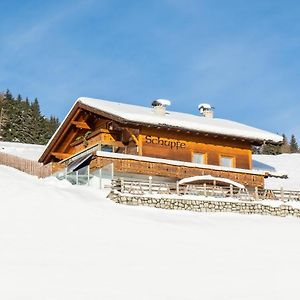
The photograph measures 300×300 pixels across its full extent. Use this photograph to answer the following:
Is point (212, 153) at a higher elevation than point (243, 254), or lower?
higher

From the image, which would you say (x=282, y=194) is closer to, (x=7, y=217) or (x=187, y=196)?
(x=187, y=196)

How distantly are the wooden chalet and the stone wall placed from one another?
2.71m

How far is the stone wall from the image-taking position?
2392cm

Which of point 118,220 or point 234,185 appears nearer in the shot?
point 118,220

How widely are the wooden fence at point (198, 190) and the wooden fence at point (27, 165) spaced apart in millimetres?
7304

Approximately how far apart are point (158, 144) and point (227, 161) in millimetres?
4538

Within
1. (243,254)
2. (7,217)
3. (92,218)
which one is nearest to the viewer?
(243,254)

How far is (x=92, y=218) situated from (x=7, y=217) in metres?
3.03

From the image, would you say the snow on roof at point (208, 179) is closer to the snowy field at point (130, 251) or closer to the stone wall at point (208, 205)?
the stone wall at point (208, 205)

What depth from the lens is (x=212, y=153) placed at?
29891 millimetres

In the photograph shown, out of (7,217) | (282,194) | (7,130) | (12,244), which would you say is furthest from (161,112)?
(7,130)

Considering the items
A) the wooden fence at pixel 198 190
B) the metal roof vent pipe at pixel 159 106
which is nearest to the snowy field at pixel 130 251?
the wooden fence at pixel 198 190

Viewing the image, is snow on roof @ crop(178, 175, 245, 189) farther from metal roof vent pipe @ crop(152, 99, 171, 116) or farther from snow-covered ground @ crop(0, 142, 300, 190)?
snow-covered ground @ crop(0, 142, 300, 190)

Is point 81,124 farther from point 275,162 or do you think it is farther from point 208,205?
point 275,162
